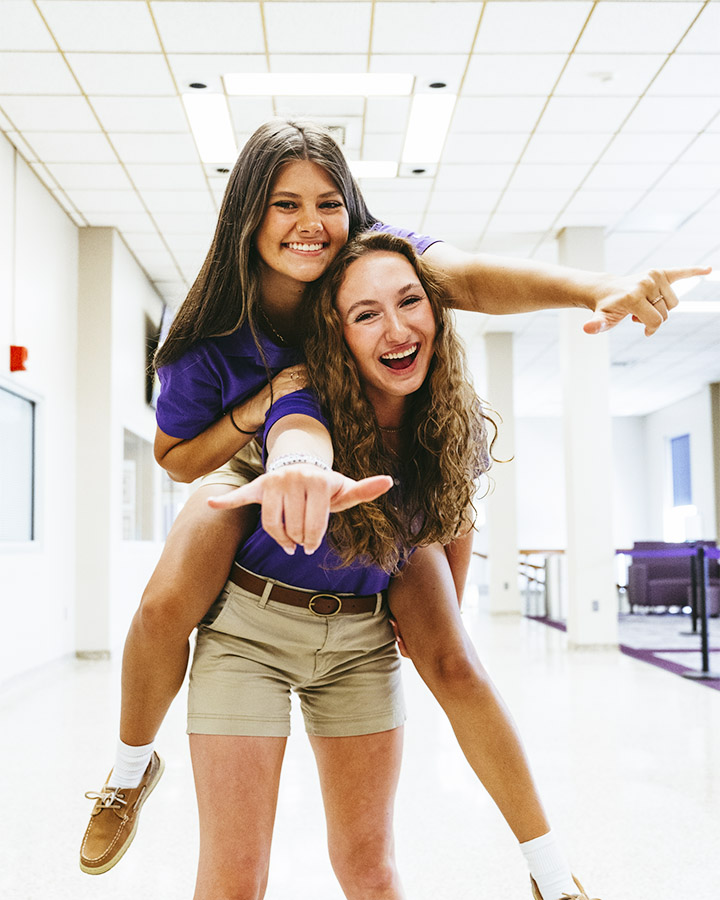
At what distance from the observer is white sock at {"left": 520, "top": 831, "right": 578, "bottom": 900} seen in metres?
1.69

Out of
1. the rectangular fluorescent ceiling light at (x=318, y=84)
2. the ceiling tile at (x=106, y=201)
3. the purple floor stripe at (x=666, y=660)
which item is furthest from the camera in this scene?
the ceiling tile at (x=106, y=201)

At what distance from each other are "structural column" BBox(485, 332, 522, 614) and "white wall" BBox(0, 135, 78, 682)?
601cm

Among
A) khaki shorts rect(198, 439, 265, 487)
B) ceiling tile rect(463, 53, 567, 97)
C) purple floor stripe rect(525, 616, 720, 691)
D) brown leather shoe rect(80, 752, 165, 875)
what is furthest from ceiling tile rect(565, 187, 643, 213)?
brown leather shoe rect(80, 752, 165, 875)

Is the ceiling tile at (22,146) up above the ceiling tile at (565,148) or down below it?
below

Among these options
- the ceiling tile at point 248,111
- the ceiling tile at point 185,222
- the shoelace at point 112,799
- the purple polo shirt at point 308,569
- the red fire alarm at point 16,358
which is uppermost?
the ceiling tile at point 248,111

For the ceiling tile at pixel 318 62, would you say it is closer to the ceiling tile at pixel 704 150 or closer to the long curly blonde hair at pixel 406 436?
the ceiling tile at pixel 704 150

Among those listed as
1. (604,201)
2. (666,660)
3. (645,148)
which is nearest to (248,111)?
(645,148)

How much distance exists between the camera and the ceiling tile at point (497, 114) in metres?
6.00

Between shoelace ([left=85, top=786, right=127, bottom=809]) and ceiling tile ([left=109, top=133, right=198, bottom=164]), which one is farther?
ceiling tile ([left=109, top=133, right=198, bottom=164])

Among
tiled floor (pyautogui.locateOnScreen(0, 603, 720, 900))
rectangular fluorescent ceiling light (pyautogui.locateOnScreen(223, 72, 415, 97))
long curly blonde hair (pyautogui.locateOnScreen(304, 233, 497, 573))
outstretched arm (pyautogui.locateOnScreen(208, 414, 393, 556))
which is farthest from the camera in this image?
rectangular fluorescent ceiling light (pyautogui.locateOnScreen(223, 72, 415, 97))

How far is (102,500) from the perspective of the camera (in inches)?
322

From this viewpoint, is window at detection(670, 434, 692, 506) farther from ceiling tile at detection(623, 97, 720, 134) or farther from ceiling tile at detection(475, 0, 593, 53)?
ceiling tile at detection(475, 0, 593, 53)

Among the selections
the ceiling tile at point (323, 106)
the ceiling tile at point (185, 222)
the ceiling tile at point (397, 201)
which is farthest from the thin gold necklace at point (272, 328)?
the ceiling tile at point (185, 222)

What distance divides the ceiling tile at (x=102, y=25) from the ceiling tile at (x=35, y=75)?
0.72 feet
